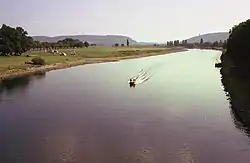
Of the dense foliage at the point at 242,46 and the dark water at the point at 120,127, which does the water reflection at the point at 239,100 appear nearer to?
the dark water at the point at 120,127

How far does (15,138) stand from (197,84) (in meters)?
30.8

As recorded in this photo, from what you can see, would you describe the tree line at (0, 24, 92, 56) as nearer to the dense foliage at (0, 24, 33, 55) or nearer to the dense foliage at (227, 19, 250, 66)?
the dense foliage at (0, 24, 33, 55)

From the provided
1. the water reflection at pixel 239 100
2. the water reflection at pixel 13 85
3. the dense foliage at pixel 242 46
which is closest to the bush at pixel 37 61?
the water reflection at pixel 13 85

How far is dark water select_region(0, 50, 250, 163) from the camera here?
20.8 m

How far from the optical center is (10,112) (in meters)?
33.2

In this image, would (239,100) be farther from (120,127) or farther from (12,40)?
(12,40)

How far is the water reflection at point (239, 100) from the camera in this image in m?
27.6

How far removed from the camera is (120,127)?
26859mm

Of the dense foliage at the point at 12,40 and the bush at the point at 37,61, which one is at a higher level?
the dense foliage at the point at 12,40

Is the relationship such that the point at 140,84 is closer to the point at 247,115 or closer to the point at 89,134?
the point at 247,115

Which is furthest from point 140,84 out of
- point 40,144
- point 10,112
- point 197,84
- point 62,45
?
point 62,45

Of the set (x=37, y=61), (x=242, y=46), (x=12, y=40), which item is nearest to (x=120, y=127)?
(x=242, y=46)

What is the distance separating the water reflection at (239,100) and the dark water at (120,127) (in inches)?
20.0

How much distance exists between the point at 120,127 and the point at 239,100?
1369cm
